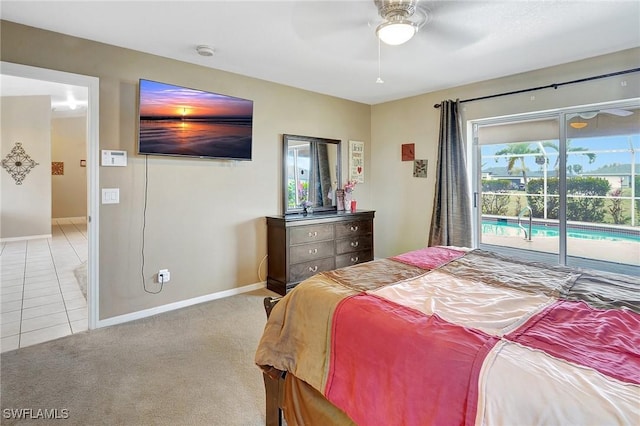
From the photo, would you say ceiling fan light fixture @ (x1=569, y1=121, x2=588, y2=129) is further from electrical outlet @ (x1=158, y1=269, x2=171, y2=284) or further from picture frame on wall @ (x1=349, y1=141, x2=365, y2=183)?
electrical outlet @ (x1=158, y1=269, x2=171, y2=284)

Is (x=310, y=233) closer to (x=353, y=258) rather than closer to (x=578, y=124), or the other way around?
(x=353, y=258)

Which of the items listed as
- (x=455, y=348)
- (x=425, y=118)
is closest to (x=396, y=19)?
(x=455, y=348)

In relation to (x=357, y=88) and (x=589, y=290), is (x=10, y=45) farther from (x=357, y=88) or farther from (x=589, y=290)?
(x=589, y=290)

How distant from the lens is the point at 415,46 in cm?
286

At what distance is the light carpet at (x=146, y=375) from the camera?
1.81 meters

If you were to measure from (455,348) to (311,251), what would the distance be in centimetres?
283

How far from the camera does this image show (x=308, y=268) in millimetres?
3832

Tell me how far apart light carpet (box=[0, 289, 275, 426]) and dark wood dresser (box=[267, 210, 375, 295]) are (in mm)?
808

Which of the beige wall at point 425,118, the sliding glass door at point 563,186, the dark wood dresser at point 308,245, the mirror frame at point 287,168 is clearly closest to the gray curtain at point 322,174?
the mirror frame at point 287,168

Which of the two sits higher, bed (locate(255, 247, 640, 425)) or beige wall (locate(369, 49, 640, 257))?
beige wall (locate(369, 49, 640, 257))

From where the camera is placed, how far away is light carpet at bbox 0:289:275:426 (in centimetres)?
181

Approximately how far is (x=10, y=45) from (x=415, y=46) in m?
3.23

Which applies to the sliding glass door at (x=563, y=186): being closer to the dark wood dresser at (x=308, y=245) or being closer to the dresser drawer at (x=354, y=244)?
the dresser drawer at (x=354, y=244)

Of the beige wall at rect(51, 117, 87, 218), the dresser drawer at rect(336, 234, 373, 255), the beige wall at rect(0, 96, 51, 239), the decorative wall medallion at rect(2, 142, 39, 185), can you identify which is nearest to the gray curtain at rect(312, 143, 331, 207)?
the dresser drawer at rect(336, 234, 373, 255)
